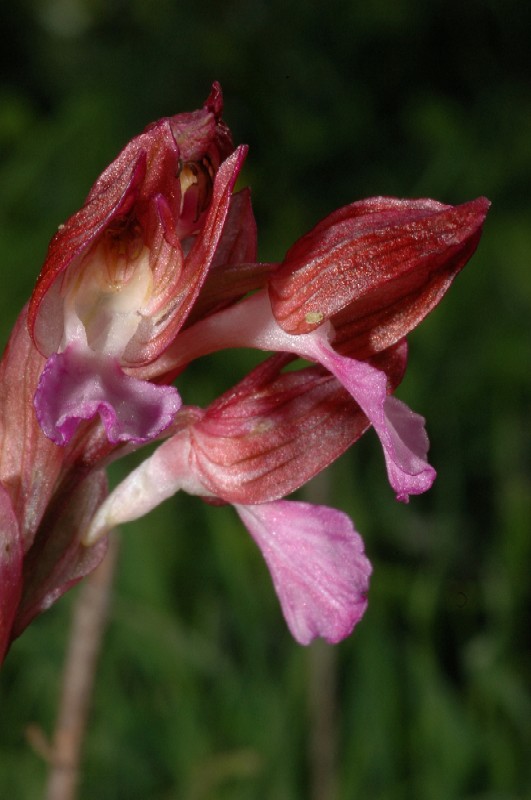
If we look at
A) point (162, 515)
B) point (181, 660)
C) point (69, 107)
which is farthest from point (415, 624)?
point (69, 107)

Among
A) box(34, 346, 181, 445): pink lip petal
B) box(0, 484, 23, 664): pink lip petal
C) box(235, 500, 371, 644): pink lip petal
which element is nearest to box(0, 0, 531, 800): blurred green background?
box(235, 500, 371, 644): pink lip petal

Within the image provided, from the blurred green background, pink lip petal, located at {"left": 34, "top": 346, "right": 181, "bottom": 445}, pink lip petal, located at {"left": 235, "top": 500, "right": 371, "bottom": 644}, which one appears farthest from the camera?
the blurred green background

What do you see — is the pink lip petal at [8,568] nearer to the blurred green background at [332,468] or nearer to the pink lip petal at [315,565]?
the pink lip petal at [315,565]

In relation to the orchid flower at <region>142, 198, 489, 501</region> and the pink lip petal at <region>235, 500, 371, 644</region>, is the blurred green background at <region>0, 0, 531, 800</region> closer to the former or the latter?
the pink lip petal at <region>235, 500, 371, 644</region>

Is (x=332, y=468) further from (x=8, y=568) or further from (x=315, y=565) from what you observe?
(x=8, y=568)

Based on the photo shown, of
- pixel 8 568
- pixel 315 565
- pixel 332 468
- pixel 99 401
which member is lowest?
pixel 332 468

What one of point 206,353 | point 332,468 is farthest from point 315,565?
point 332,468

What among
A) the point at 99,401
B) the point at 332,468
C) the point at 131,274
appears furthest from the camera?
the point at 332,468

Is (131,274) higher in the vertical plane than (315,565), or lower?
higher
